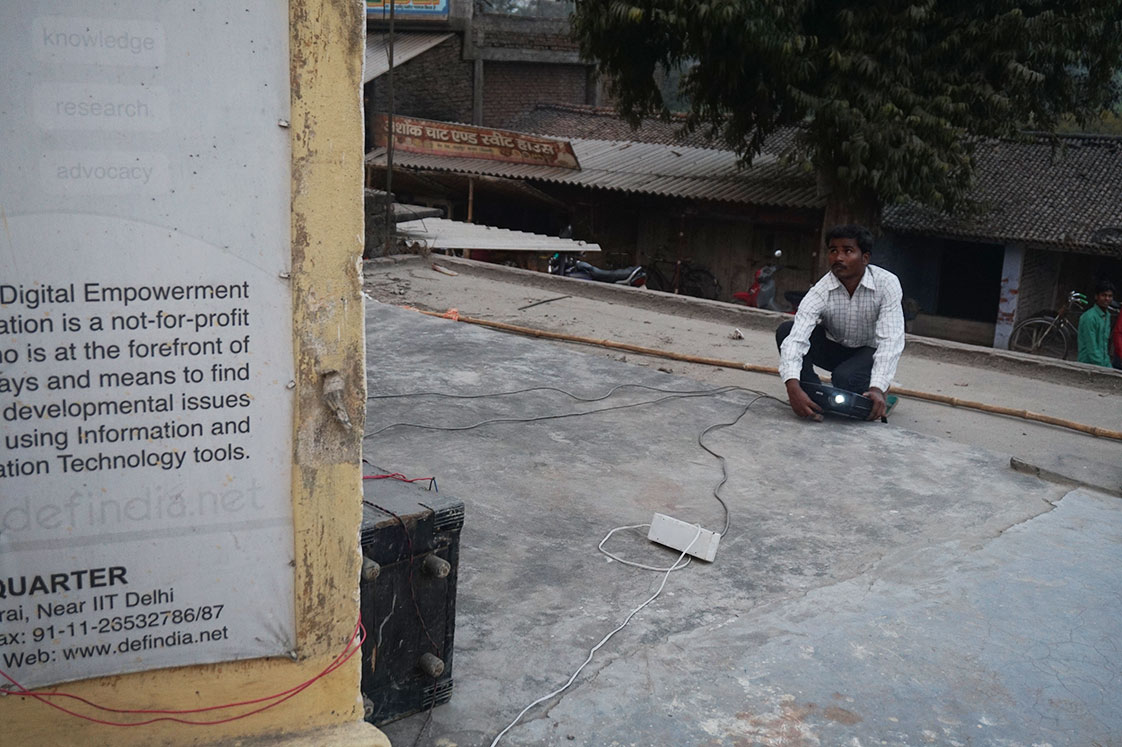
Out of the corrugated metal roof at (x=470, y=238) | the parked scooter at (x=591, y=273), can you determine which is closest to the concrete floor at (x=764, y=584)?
the corrugated metal roof at (x=470, y=238)

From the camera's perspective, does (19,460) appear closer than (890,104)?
Yes

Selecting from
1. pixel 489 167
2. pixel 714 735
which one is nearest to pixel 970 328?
pixel 489 167

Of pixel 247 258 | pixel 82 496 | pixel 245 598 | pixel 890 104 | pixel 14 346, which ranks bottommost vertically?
pixel 245 598

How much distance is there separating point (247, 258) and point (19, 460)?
644mm

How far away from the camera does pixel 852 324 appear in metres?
6.41

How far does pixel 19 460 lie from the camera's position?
2164 millimetres

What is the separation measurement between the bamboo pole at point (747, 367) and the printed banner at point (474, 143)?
1162 centimetres

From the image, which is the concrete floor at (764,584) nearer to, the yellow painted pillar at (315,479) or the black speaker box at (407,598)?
the black speaker box at (407,598)

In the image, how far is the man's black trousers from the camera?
6.38 meters

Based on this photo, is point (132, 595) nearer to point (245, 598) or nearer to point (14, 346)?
point (245, 598)

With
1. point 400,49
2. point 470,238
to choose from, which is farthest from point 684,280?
point 400,49

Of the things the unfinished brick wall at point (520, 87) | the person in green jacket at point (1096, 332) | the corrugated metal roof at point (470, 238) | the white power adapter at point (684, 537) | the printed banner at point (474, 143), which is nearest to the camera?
the white power adapter at point (684, 537)

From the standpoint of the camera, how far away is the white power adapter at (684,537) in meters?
4.13

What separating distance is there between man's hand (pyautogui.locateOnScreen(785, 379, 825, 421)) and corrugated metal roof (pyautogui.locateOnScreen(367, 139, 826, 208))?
11243mm
